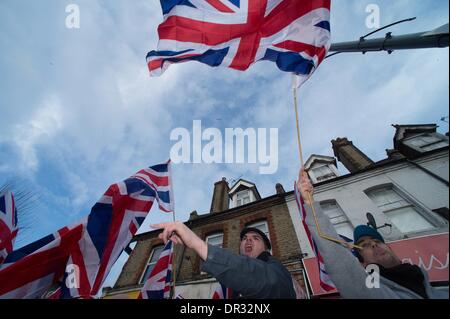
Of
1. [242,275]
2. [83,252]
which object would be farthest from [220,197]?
[242,275]

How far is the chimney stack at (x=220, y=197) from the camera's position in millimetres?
11152

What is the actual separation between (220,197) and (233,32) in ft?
31.3

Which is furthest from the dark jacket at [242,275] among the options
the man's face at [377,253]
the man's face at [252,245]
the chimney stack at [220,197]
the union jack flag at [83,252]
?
the chimney stack at [220,197]

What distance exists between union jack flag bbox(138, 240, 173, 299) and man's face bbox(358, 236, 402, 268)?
11.2 ft

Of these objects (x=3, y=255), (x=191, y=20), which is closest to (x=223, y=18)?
(x=191, y=20)

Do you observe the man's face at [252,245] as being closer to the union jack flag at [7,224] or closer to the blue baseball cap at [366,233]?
the blue baseball cap at [366,233]

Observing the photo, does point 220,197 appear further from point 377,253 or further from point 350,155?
point 377,253

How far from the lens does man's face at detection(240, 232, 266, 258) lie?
9.41 ft

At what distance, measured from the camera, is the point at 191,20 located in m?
3.68

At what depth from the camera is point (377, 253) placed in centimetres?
245

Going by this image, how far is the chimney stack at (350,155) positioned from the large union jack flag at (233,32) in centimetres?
774

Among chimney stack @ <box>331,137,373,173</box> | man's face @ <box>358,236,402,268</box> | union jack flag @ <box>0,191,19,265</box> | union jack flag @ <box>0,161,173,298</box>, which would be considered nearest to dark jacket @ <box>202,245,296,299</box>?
man's face @ <box>358,236,402,268</box>
